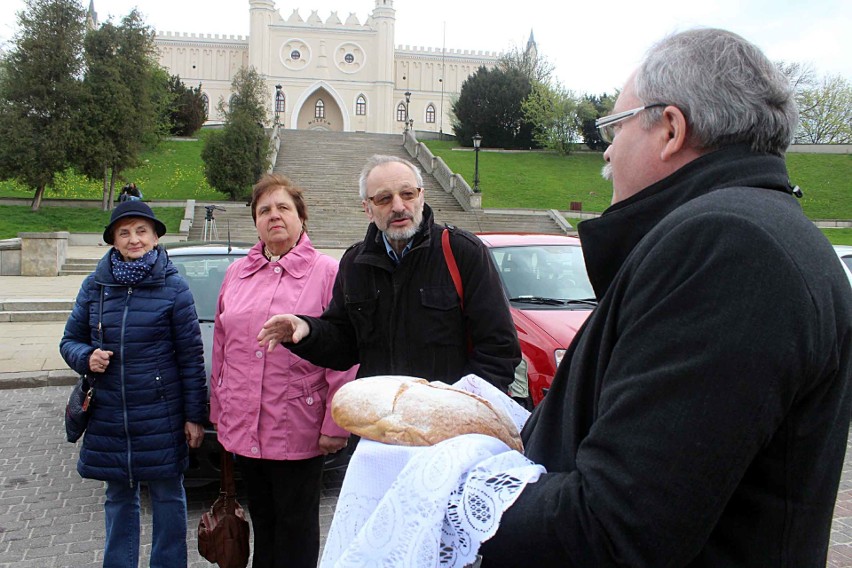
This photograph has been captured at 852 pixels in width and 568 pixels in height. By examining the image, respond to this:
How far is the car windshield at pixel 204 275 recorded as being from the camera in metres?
5.89

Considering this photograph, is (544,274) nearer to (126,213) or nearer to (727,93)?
(126,213)

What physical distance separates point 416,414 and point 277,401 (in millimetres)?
2007

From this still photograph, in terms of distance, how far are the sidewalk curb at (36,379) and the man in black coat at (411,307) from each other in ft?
20.6

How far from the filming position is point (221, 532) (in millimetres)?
3357

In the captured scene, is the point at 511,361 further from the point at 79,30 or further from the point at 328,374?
the point at 79,30

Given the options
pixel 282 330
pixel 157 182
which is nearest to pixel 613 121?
pixel 282 330

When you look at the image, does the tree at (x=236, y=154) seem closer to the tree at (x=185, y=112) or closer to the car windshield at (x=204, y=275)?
the tree at (x=185, y=112)

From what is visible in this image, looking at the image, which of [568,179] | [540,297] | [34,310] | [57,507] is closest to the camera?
[57,507]

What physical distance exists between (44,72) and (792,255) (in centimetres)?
2893

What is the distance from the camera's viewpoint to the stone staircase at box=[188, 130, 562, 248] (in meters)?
25.2

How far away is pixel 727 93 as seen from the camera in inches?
48.5

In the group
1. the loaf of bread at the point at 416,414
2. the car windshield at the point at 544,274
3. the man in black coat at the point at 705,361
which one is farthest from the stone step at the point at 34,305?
the man in black coat at the point at 705,361

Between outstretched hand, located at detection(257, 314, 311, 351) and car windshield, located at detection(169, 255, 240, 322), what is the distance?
10.5 ft

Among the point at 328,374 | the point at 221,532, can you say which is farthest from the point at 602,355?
the point at 221,532
